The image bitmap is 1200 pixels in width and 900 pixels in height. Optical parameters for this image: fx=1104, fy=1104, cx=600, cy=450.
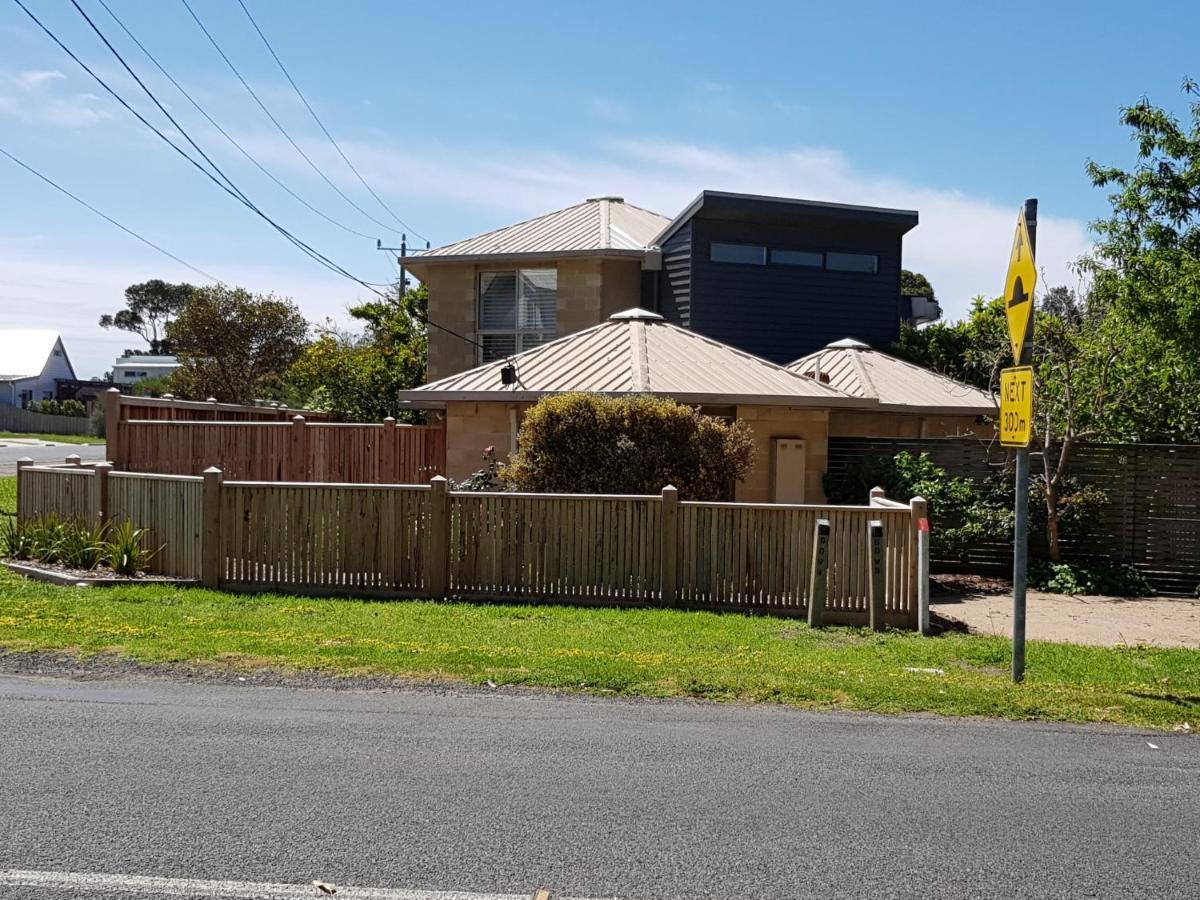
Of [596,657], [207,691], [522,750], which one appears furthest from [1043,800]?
[207,691]

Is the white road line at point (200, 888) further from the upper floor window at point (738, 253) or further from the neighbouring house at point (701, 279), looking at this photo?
the upper floor window at point (738, 253)

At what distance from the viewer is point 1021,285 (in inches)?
325

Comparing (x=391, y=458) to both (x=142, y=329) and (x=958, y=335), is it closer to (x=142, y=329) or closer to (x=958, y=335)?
(x=958, y=335)

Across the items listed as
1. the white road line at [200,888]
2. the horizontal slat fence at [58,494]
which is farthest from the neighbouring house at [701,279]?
the white road line at [200,888]

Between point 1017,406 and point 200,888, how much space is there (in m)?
6.33

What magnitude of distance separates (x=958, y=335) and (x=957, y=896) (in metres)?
23.5

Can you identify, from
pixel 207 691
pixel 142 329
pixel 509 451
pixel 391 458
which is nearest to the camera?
pixel 207 691

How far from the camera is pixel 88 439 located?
60.7m

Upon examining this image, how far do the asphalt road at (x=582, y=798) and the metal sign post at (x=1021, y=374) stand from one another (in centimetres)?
148

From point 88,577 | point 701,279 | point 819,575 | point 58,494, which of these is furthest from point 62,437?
point 819,575

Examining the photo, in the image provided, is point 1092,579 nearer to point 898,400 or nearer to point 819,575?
point 819,575

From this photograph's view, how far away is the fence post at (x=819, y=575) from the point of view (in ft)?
36.7

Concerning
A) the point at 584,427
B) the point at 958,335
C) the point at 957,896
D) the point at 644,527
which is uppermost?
the point at 958,335

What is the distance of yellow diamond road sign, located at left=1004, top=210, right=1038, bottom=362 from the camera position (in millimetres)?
8125
